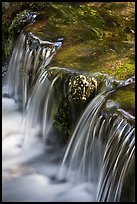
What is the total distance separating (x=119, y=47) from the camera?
688 centimetres

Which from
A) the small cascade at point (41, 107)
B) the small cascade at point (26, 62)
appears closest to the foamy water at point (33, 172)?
the small cascade at point (41, 107)

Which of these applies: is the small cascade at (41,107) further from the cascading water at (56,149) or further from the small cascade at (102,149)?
the small cascade at (102,149)

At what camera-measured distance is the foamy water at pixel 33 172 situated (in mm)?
5234

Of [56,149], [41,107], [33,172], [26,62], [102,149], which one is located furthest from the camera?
[26,62]

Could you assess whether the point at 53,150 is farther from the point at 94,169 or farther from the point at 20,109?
the point at 20,109

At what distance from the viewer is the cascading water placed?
4.95 metres

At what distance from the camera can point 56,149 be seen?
6070mm

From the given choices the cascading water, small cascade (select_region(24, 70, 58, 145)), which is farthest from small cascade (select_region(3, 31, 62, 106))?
small cascade (select_region(24, 70, 58, 145))

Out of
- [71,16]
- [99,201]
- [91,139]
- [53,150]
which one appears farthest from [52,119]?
[71,16]

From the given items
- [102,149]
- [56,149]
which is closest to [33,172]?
[56,149]

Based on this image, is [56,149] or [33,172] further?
[56,149]

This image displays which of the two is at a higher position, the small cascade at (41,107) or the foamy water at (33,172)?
the small cascade at (41,107)

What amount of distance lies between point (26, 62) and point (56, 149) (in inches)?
77.7

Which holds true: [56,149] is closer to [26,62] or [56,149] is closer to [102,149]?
[102,149]
